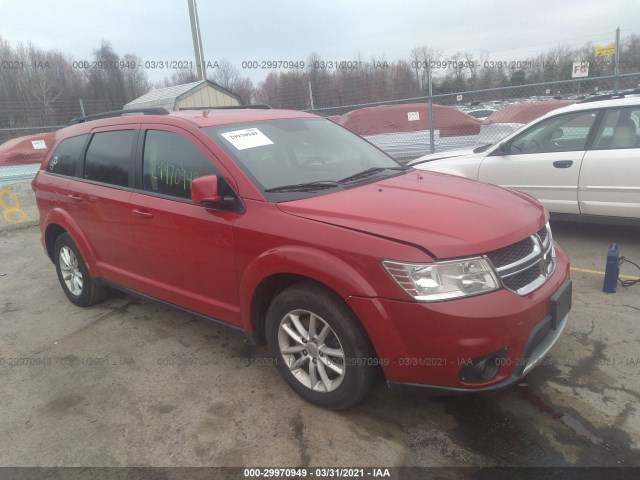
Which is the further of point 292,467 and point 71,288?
point 71,288

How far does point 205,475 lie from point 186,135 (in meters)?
2.14

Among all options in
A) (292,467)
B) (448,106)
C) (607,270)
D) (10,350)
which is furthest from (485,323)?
(448,106)

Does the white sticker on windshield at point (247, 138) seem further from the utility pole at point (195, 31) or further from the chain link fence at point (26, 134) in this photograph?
the utility pole at point (195, 31)

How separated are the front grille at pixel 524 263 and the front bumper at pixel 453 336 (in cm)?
7

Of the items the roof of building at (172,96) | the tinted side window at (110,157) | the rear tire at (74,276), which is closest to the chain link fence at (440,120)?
the roof of building at (172,96)

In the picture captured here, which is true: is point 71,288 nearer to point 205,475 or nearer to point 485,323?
point 205,475

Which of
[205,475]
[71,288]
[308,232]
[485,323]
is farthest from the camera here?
[71,288]

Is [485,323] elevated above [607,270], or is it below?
above

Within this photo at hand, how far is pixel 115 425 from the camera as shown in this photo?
285cm

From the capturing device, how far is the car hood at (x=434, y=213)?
2.38 m

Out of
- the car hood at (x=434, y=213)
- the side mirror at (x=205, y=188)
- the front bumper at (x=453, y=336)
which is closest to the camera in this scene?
the front bumper at (x=453, y=336)

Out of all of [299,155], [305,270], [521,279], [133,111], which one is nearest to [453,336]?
[521,279]

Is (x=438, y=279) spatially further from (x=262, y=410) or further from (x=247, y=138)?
(x=247, y=138)

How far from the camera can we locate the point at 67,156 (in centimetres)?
444
